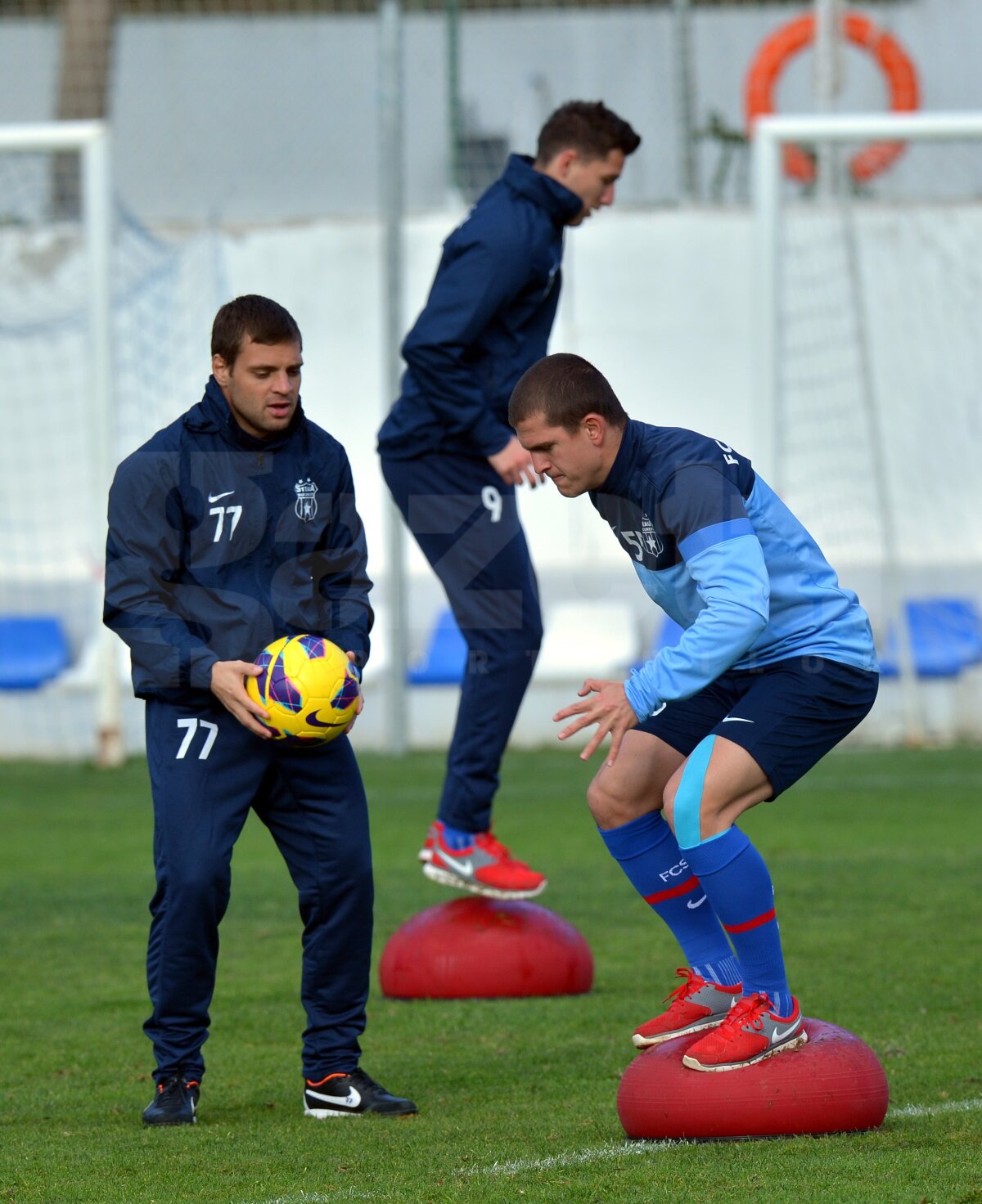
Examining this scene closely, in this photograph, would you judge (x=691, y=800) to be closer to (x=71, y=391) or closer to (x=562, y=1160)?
(x=562, y=1160)

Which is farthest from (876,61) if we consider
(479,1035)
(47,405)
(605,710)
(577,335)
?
(605,710)

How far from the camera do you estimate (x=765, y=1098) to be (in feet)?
14.2

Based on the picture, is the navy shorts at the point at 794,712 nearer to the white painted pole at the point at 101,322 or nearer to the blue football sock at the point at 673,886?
the blue football sock at the point at 673,886

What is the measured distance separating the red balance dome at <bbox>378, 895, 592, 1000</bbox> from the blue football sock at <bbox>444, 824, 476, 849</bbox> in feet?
0.69

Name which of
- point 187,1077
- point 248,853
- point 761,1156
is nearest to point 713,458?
point 761,1156

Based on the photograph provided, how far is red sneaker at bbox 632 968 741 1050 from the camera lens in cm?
471

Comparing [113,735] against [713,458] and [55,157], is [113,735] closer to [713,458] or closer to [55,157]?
[55,157]

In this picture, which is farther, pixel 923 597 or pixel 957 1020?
pixel 923 597

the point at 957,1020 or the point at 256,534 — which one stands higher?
the point at 256,534

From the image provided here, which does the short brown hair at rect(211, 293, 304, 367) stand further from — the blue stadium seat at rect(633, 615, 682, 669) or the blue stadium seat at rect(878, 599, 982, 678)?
the blue stadium seat at rect(878, 599, 982, 678)

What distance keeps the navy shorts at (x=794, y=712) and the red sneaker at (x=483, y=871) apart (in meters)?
1.80

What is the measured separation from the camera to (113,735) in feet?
44.0

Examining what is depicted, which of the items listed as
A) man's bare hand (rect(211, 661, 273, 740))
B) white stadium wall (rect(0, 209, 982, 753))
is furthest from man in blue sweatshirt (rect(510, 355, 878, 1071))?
white stadium wall (rect(0, 209, 982, 753))

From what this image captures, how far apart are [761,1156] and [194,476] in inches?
86.2
